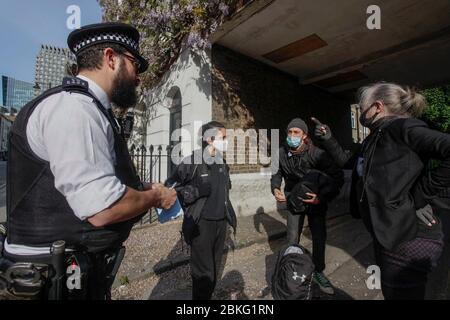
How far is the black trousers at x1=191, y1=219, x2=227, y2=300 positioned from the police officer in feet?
4.88

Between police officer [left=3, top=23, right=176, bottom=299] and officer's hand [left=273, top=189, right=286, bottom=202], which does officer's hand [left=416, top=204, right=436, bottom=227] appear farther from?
officer's hand [left=273, top=189, right=286, bottom=202]

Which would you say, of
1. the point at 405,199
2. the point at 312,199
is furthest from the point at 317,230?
the point at 405,199

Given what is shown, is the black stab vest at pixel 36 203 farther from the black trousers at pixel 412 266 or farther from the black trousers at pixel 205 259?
the black trousers at pixel 412 266

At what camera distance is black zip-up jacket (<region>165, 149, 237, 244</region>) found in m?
2.95

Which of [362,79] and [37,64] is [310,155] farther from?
[37,64]

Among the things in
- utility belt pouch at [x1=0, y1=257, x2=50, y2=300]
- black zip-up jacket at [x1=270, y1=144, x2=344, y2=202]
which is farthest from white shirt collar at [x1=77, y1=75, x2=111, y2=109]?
black zip-up jacket at [x1=270, y1=144, x2=344, y2=202]

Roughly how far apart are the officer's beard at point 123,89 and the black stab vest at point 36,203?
0.23m

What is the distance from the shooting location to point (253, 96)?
7.18 metres

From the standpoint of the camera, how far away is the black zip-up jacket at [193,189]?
2.95 metres

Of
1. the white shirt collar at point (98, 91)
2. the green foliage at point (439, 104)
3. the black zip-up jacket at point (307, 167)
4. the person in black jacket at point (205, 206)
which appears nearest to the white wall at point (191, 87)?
the black zip-up jacket at point (307, 167)

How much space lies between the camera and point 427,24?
5.39 meters

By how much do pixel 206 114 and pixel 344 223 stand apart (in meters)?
4.10

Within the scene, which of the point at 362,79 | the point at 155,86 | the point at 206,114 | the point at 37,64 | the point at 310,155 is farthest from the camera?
the point at 37,64
